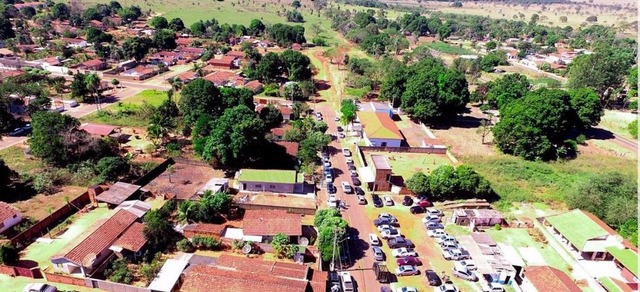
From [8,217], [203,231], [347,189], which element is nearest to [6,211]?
[8,217]

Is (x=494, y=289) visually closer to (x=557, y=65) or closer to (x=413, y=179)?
(x=413, y=179)

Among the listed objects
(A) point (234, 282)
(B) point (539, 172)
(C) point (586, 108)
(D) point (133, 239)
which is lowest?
(D) point (133, 239)

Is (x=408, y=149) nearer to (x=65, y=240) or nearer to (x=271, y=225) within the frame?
(x=271, y=225)

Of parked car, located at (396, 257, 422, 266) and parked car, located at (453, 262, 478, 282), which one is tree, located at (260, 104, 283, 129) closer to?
parked car, located at (396, 257, 422, 266)

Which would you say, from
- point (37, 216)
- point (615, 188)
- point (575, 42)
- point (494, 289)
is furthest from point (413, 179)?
point (575, 42)

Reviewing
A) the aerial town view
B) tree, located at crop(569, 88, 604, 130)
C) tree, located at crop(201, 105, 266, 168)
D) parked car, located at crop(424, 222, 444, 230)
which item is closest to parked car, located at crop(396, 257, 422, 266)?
the aerial town view

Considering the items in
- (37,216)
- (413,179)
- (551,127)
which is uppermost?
(551,127)

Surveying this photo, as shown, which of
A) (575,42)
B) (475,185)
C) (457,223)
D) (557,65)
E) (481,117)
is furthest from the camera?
(575,42)
